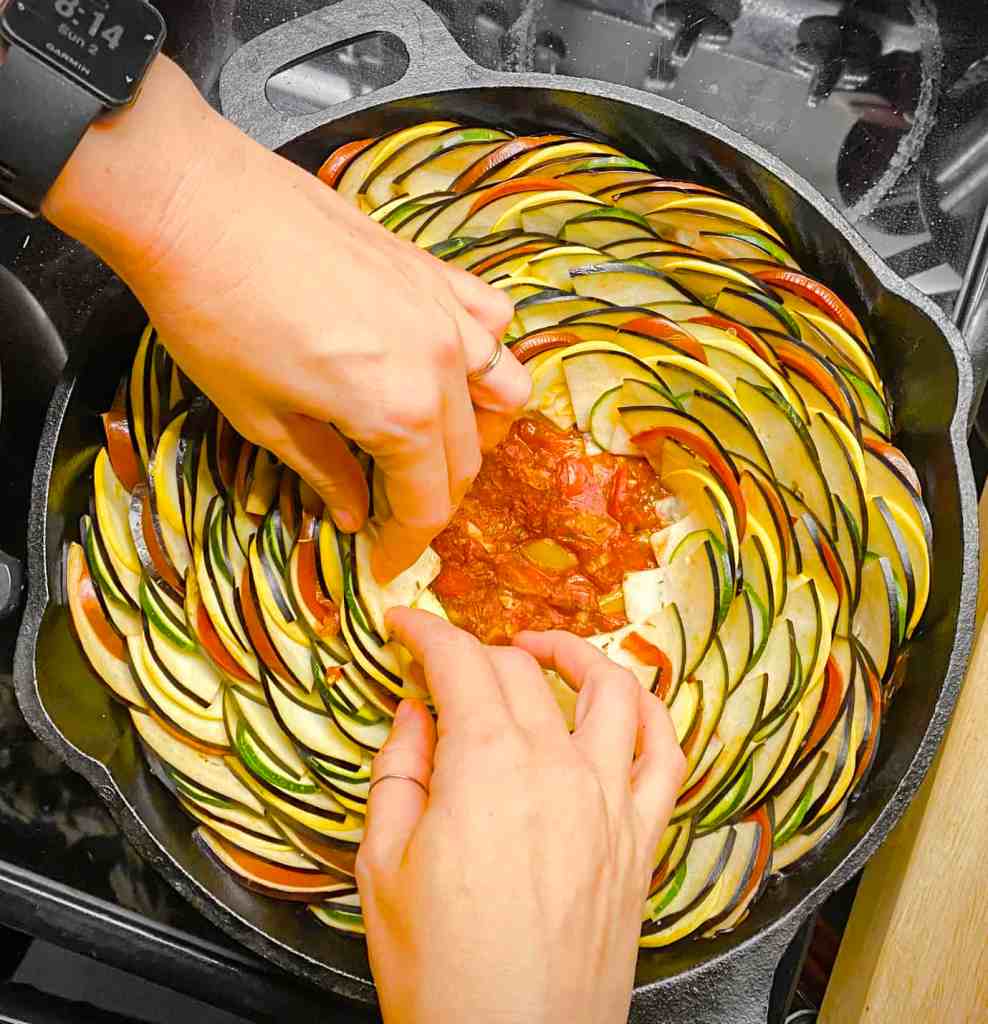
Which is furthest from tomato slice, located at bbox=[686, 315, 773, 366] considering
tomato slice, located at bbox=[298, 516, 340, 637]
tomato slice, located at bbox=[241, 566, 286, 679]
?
tomato slice, located at bbox=[241, 566, 286, 679]

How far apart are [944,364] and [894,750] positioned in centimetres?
53

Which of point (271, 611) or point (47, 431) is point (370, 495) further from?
point (47, 431)

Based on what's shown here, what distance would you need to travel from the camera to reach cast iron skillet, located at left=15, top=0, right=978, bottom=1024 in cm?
145

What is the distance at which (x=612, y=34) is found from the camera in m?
2.03

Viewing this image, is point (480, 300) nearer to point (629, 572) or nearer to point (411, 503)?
point (411, 503)

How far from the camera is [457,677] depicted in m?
1.25

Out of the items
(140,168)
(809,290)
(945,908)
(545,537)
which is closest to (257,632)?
(545,537)

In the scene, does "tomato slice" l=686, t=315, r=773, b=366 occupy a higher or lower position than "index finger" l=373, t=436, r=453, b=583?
higher

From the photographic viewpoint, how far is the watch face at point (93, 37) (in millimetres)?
1021

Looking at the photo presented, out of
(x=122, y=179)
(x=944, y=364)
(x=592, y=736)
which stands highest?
(x=944, y=364)

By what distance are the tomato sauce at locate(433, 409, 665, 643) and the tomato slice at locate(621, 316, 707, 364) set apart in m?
0.18

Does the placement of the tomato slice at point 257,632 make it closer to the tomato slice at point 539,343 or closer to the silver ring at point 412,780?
the silver ring at point 412,780

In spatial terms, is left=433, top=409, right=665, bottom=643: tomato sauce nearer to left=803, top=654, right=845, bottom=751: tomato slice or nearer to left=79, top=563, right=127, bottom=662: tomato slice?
left=803, top=654, right=845, bottom=751: tomato slice

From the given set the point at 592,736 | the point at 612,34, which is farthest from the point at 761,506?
the point at 612,34
